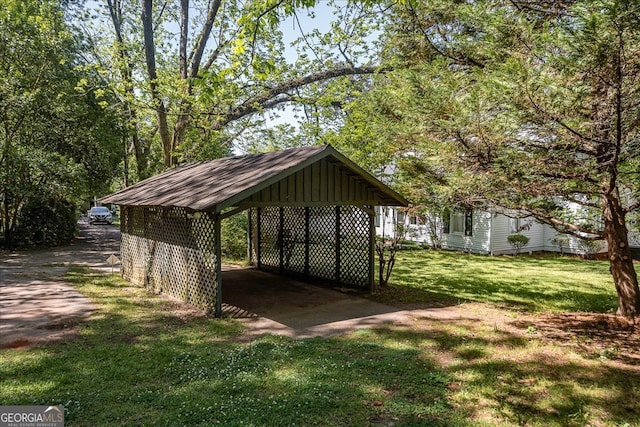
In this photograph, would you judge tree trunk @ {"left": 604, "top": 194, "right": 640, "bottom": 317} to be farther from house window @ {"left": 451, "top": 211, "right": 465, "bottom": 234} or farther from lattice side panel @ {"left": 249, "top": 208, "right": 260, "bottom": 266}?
house window @ {"left": 451, "top": 211, "right": 465, "bottom": 234}

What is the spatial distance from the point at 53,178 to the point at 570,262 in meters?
19.8

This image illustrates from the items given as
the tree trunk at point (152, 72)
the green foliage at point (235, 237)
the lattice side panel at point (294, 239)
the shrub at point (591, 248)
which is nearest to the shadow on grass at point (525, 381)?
the lattice side panel at point (294, 239)

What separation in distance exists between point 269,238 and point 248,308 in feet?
15.6

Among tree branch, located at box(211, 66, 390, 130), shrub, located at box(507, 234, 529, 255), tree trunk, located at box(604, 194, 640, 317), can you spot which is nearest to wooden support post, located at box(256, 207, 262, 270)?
tree branch, located at box(211, 66, 390, 130)

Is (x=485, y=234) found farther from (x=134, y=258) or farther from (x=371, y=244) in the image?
(x=134, y=258)

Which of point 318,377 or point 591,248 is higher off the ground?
point 591,248

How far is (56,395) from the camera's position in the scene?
425cm

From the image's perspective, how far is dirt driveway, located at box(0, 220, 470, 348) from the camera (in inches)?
261

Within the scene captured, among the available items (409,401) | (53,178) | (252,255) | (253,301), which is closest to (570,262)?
(252,255)

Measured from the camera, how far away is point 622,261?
6.67m

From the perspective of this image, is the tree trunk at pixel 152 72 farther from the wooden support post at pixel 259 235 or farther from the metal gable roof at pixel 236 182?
the metal gable roof at pixel 236 182

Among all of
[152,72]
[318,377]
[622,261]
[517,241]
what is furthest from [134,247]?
[517,241]

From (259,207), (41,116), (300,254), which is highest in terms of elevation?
(41,116)

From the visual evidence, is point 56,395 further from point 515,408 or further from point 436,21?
point 436,21
